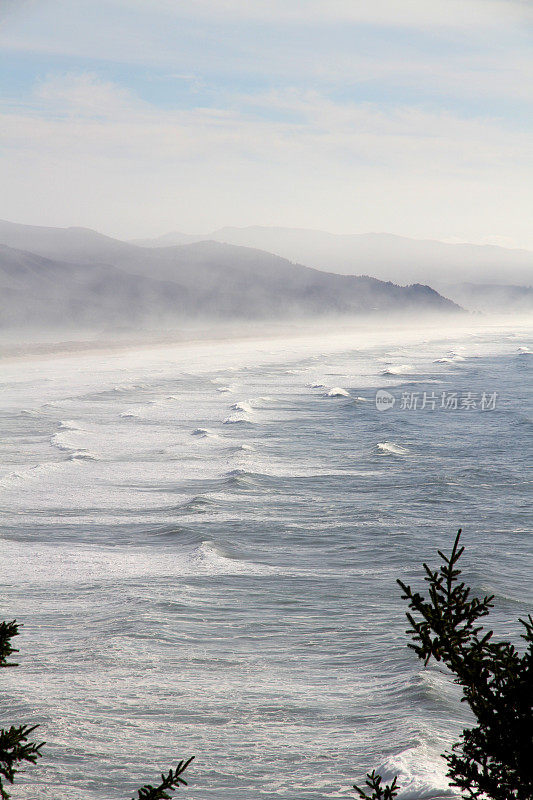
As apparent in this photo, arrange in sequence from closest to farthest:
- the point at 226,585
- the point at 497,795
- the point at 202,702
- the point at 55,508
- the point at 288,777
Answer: the point at 497,795, the point at 288,777, the point at 202,702, the point at 226,585, the point at 55,508

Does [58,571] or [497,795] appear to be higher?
[497,795]

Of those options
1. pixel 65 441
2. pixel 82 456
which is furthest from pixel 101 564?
pixel 65 441

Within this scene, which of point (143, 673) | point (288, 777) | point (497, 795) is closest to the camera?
point (497, 795)

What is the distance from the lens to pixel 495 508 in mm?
21188

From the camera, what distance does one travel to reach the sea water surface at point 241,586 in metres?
8.70

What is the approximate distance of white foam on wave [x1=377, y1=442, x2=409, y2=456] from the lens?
29880mm

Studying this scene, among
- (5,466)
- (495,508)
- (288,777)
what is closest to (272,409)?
(5,466)

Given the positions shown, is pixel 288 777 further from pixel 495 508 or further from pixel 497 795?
pixel 495 508

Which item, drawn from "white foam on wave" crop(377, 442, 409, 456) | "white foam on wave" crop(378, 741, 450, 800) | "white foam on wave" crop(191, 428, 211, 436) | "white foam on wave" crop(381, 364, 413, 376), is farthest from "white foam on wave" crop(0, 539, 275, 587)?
"white foam on wave" crop(381, 364, 413, 376)

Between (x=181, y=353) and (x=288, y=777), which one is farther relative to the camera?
(x=181, y=353)

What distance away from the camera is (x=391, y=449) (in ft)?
100

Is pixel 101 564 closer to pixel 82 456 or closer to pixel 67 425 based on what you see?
pixel 82 456

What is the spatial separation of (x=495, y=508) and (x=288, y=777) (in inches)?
565

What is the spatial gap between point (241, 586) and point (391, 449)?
55.8ft
